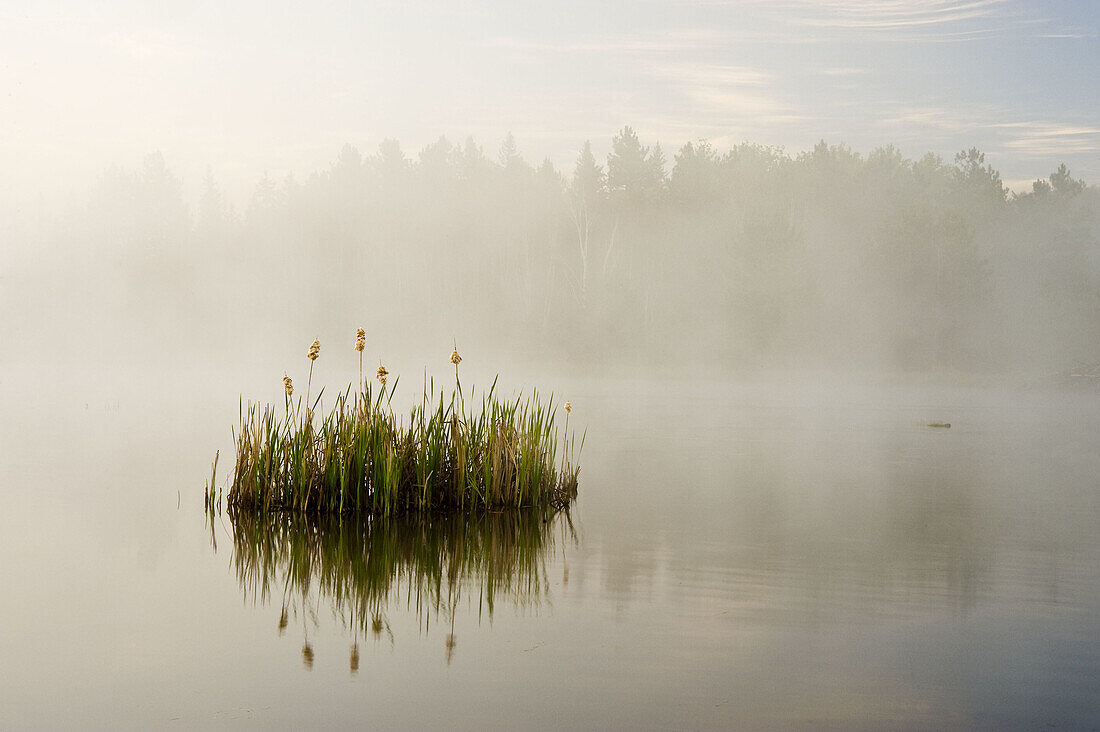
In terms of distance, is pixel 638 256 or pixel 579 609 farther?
pixel 638 256

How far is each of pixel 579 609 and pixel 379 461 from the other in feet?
9.65

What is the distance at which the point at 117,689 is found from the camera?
15.3 feet

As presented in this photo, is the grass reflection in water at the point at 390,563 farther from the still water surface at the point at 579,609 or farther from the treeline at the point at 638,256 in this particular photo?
the treeline at the point at 638,256

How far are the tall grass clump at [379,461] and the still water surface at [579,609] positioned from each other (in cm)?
37

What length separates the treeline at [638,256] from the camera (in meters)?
59.7

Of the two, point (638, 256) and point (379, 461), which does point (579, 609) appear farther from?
point (638, 256)

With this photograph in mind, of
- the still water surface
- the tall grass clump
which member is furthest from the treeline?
Answer: the tall grass clump

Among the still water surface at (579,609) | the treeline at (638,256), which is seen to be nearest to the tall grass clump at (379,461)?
the still water surface at (579,609)

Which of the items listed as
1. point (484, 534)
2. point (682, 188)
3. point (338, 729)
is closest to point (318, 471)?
point (484, 534)

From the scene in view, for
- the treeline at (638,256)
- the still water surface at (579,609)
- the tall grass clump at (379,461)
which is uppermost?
the treeline at (638,256)

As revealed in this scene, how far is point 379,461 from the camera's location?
8.67 m

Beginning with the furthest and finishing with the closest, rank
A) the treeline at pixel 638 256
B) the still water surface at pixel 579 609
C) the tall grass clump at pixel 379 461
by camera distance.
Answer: the treeline at pixel 638 256 → the tall grass clump at pixel 379 461 → the still water surface at pixel 579 609

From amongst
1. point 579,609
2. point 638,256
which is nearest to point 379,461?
point 579,609

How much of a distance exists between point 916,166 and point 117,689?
72.3m
